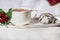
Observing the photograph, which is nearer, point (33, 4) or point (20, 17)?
point (20, 17)

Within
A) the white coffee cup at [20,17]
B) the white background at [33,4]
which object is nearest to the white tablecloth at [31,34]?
the white coffee cup at [20,17]

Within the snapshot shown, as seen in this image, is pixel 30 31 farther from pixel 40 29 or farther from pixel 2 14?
pixel 2 14

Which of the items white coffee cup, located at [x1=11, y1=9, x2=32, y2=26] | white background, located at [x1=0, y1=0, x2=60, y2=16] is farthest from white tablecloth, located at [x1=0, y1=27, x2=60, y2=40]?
white background, located at [x1=0, y1=0, x2=60, y2=16]

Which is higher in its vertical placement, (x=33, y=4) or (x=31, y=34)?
(x=33, y=4)

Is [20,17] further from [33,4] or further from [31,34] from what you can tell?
[33,4]

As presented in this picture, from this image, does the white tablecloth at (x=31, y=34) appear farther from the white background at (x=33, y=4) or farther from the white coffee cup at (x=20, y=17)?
the white background at (x=33, y=4)

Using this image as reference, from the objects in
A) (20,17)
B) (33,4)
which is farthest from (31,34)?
(33,4)
